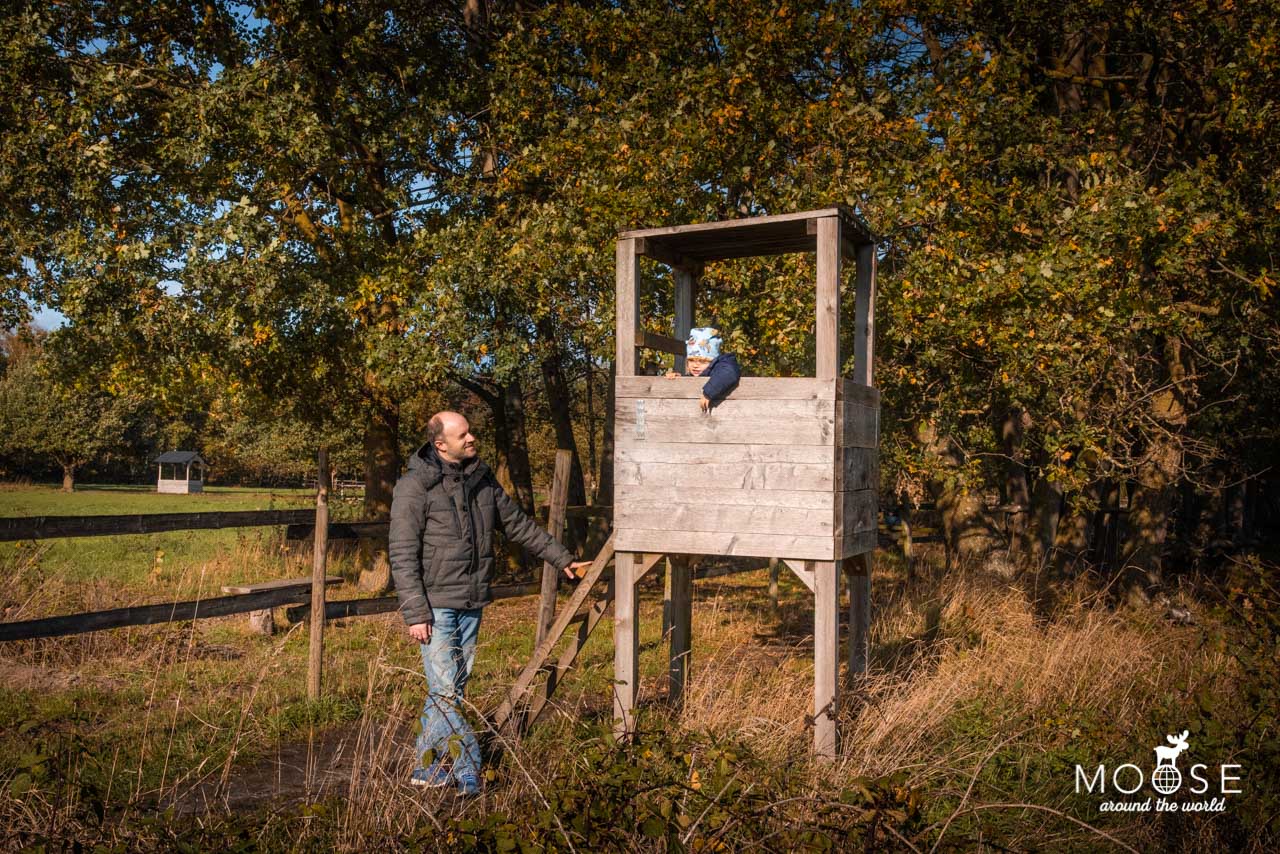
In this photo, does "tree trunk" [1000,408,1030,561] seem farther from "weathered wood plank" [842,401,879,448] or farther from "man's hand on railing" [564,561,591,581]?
"man's hand on railing" [564,561,591,581]

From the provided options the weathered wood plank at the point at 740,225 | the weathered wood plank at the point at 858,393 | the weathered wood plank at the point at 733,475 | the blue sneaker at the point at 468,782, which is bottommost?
Result: the blue sneaker at the point at 468,782

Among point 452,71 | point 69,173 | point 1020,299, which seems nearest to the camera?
point 1020,299

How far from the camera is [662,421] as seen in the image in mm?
5883

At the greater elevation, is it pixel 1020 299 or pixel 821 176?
pixel 821 176

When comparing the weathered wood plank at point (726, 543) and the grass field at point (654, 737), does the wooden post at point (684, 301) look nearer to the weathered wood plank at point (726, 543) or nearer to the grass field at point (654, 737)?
the weathered wood plank at point (726, 543)

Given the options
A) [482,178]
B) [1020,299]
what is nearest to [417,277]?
[482,178]

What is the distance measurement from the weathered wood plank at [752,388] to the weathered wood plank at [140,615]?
3.58m

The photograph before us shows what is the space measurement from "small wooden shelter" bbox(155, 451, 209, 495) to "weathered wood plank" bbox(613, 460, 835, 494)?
57.6 metres

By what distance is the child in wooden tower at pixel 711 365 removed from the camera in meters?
5.58

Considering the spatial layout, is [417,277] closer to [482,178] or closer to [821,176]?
[482,178]

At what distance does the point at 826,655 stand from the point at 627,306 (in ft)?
7.71

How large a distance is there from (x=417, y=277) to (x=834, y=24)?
16.9ft

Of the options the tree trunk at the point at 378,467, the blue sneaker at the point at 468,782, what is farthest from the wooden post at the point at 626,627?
the tree trunk at the point at 378,467

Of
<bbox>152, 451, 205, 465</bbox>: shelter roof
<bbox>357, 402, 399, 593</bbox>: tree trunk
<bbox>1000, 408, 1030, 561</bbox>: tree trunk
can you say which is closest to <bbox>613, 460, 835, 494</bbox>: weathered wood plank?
<bbox>1000, 408, 1030, 561</bbox>: tree trunk
